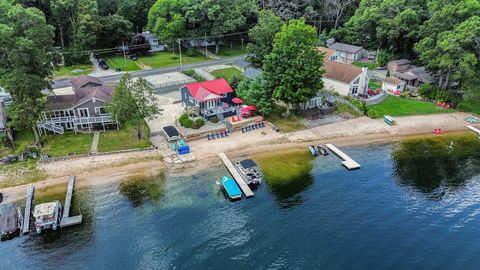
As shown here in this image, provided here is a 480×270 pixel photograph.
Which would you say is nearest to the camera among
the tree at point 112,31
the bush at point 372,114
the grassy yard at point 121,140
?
the grassy yard at point 121,140

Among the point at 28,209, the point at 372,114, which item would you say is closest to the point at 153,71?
the point at 372,114

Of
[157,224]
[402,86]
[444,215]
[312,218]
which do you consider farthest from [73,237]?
[402,86]

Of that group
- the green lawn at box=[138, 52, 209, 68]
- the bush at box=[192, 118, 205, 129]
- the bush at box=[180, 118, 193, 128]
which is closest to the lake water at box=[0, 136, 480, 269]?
Answer: the bush at box=[192, 118, 205, 129]

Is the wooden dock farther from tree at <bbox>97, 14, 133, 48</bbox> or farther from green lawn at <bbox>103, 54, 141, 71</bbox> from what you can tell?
tree at <bbox>97, 14, 133, 48</bbox>

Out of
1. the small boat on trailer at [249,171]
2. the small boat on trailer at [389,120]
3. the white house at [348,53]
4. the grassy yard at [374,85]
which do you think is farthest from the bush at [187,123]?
the white house at [348,53]

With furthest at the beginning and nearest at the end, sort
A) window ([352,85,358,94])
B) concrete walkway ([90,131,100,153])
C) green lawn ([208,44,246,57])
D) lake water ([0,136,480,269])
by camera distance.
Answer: green lawn ([208,44,246,57]), window ([352,85,358,94]), concrete walkway ([90,131,100,153]), lake water ([0,136,480,269])

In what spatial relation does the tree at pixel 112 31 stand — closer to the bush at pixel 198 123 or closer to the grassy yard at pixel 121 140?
the grassy yard at pixel 121 140

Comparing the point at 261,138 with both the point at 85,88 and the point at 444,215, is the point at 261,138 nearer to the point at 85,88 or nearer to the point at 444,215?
the point at 444,215
